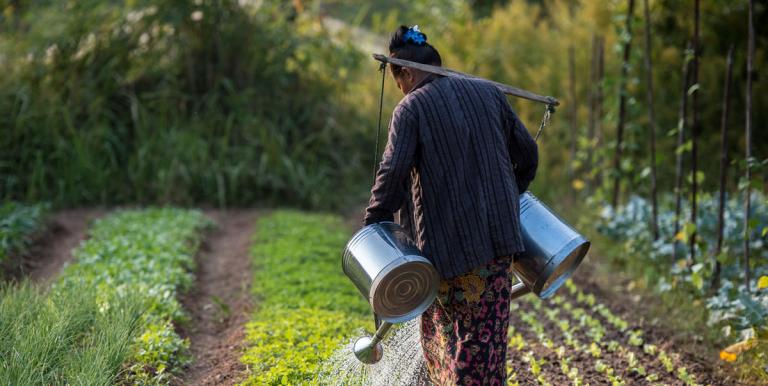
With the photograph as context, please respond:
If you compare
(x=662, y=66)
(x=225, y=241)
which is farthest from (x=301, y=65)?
(x=662, y=66)

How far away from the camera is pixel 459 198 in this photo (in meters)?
2.99

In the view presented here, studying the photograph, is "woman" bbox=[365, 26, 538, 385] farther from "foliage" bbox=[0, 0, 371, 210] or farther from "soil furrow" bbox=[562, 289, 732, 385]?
"foliage" bbox=[0, 0, 371, 210]

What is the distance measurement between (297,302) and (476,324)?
2183 millimetres

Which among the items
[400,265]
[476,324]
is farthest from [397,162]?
[476,324]

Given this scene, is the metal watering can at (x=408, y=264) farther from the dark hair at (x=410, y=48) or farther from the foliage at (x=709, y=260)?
the foliage at (x=709, y=260)

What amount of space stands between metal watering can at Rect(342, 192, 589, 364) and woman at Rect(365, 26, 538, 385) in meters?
0.08

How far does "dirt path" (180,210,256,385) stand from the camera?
162 inches

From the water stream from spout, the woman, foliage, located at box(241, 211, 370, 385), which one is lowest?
foliage, located at box(241, 211, 370, 385)

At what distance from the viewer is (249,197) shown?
29.0ft

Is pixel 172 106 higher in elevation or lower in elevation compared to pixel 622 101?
lower

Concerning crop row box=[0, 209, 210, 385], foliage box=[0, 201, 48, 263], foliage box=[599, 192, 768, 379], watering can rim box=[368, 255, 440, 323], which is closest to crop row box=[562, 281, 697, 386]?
foliage box=[599, 192, 768, 379]

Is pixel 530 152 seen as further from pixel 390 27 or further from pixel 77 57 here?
pixel 390 27

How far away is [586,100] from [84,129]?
5700mm

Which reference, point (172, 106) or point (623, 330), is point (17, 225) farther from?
point (623, 330)
